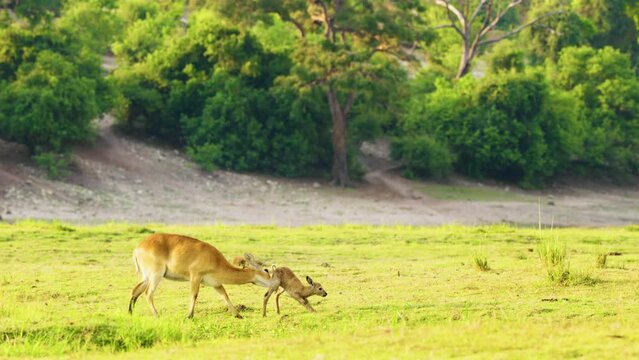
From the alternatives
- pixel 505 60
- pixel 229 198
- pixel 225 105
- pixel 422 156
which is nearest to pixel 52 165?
pixel 229 198

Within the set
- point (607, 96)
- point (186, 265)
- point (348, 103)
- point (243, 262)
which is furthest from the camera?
point (607, 96)

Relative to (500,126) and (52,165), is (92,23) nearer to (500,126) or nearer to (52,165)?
(52,165)

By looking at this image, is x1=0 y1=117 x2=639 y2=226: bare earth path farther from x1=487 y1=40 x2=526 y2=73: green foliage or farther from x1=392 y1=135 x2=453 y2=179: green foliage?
x1=487 y1=40 x2=526 y2=73: green foliage

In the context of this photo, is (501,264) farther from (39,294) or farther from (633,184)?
(633,184)

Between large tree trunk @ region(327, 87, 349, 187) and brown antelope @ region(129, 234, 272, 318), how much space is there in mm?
30267

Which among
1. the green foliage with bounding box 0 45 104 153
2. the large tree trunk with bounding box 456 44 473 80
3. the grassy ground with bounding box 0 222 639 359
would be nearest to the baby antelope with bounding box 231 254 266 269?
the grassy ground with bounding box 0 222 639 359

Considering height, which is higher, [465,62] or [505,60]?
[505,60]

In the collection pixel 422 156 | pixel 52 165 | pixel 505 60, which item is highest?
pixel 505 60

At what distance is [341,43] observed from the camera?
41.1 m

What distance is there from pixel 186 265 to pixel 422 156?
33.9m

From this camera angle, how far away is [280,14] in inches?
1598

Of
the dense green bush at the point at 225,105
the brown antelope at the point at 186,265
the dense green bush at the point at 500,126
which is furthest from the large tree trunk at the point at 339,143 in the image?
the brown antelope at the point at 186,265

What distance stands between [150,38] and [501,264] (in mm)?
30635

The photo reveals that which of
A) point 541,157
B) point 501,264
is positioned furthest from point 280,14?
point 501,264
